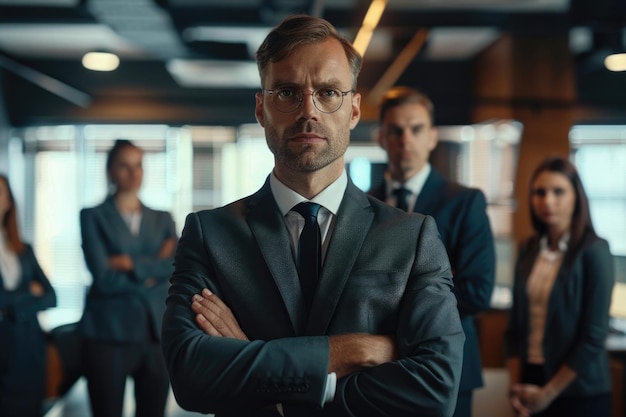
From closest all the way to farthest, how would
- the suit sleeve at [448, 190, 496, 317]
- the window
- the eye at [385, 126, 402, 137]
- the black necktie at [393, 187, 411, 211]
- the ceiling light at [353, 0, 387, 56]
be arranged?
the suit sleeve at [448, 190, 496, 317]
the black necktie at [393, 187, 411, 211]
the eye at [385, 126, 402, 137]
the ceiling light at [353, 0, 387, 56]
the window

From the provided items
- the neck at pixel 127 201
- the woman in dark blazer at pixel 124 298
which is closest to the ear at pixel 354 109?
the woman in dark blazer at pixel 124 298

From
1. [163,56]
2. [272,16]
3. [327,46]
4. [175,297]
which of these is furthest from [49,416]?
[327,46]

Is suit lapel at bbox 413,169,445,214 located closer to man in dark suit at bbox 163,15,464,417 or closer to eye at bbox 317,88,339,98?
man in dark suit at bbox 163,15,464,417

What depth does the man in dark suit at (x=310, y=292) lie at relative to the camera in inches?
59.9

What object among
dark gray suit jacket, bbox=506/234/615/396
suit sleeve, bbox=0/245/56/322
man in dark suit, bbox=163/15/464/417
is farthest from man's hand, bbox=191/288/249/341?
suit sleeve, bbox=0/245/56/322

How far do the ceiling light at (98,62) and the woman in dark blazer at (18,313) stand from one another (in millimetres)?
1479

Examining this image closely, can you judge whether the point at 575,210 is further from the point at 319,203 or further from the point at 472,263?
the point at 319,203

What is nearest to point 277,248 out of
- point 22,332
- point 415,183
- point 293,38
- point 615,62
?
point 293,38

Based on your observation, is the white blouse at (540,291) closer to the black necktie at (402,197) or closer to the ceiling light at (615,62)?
the black necktie at (402,197)

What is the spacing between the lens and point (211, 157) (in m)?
5.34

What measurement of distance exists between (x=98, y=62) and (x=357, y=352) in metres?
4.69

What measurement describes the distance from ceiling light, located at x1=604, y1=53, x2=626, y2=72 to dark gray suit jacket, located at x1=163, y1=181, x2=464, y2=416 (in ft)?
13.7

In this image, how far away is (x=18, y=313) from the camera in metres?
4.46

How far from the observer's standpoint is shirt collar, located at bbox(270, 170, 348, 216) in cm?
166
